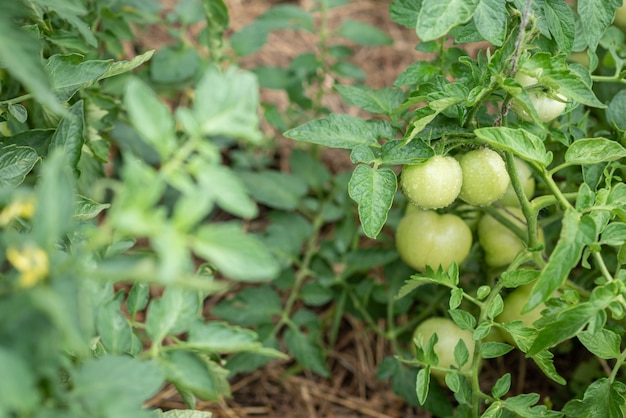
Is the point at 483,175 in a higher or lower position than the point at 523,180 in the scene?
higher

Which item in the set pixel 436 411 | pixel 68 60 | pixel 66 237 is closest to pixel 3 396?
pixel 66 237

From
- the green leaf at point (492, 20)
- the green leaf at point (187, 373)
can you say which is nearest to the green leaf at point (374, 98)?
the green leaf at point (492, 20)

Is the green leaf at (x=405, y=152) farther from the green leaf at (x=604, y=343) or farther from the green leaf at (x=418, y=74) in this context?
the green leaf at (x=604, y=343)

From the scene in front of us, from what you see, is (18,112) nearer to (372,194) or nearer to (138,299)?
(138,299)

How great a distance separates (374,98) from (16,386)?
783mm

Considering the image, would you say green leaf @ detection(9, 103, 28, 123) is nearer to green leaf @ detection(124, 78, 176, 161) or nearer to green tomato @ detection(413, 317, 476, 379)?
green leaf @ detection(124, 78, 176, 161)

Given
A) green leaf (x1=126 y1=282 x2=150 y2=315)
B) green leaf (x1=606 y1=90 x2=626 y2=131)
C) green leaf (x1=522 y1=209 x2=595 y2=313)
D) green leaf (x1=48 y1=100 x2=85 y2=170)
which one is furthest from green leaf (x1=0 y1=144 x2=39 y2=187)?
green leaf (x1=606 y1=90 x2=626 y2=131)

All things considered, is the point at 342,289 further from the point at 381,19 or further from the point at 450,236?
the point at 381,19

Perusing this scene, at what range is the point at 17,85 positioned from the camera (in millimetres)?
1209

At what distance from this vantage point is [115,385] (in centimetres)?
63

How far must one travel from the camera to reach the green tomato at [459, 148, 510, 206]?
1048 mm

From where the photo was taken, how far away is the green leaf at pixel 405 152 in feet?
3.34

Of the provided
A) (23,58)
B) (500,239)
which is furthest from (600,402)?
(23,58)

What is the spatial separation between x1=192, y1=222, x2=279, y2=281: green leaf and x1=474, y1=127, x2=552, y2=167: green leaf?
0.44 m
